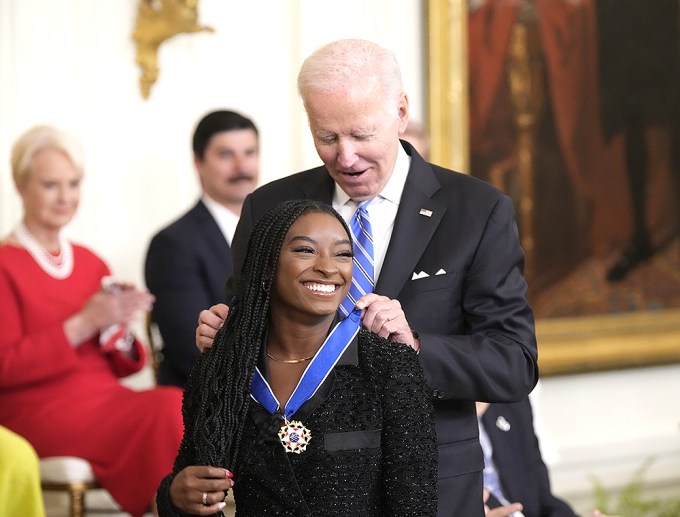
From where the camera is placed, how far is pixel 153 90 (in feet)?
20.9

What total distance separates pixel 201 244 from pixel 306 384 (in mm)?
2886

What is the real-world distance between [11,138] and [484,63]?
8.86ft

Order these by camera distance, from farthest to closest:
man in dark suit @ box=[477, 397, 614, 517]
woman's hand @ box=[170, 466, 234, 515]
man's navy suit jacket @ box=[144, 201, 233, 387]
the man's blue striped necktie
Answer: man's navy suit jacket @ box=[144, 201, 233, 387] → man in dark suit @ box=[477, 397, 614, 517] → the man's blue striped necktie → woman's hand @ box=[170, 466, 234, 515]

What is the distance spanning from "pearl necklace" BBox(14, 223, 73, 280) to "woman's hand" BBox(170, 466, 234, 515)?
118 inches

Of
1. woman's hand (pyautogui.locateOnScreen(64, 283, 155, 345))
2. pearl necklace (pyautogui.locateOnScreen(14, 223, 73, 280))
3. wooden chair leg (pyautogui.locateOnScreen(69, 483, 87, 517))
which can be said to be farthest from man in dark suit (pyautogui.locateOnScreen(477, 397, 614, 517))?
pearl necklace (pyautogui.locateOnScreen(14, 223, 73, 280))

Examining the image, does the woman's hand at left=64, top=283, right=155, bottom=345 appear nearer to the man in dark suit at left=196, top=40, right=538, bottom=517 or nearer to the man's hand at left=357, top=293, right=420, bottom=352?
the man in dark suit at left=196, top=40, right=538, bottom=517

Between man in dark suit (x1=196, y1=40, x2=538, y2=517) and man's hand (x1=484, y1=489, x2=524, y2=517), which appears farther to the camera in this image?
man's hand (x1=484, y1=489, x2=524, y2=517)

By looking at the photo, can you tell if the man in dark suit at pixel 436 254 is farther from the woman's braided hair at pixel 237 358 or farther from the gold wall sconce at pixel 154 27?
the gold wall sconce at pixel 154 27

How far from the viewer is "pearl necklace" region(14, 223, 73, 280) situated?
5484mm

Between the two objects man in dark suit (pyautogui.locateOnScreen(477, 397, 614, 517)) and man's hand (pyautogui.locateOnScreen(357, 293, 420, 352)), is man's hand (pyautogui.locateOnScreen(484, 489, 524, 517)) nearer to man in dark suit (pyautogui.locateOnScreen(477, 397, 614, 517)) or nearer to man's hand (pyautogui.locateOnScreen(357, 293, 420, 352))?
man in dark suit (pyautogui.locateOnScreen(477, 397, 614, 517))

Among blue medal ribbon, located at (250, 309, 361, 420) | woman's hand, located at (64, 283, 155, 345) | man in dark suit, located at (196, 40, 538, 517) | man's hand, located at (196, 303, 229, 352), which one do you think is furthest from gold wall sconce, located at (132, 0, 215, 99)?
blue medal ribbon, located at (250, 309, 361, 420)

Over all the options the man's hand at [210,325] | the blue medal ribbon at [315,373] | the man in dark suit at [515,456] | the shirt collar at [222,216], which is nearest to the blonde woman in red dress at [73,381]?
the shirt collar at [222,216]

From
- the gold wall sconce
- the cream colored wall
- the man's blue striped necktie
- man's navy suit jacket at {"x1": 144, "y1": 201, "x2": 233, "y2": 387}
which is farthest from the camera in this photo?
the gold wall sconce

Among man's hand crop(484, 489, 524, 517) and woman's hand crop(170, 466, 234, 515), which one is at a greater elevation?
woman's hand crop(170, 466, 234, 515)
